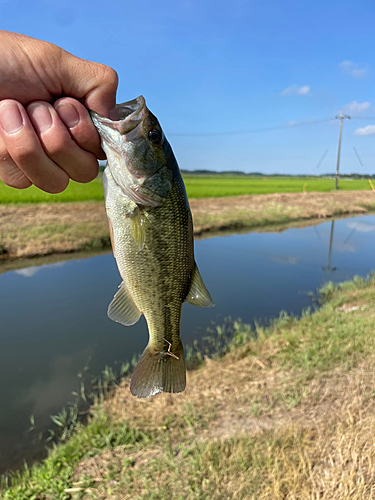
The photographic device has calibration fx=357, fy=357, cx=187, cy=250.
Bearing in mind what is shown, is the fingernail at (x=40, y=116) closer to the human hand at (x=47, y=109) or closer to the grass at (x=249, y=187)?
the human hand at (x=47, y=109)

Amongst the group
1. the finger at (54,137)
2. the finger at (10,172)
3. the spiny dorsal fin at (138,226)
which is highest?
the finger at (54,137)

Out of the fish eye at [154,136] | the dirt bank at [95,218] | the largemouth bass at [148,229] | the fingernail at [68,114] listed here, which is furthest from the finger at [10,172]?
the dirt bank at [95,218]

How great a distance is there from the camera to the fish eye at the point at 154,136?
1808 mm

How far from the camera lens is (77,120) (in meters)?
1.72

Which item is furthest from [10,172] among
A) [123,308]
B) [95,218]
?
[95,218]

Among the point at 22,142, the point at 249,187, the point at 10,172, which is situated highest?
the point at 249,187

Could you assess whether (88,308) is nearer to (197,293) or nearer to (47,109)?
(197,293)

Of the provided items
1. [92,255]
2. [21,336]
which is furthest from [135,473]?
[92,255]

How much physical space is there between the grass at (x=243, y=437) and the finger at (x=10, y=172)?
352 cm

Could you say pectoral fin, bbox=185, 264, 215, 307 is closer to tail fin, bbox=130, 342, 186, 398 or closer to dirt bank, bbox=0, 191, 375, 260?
tail fin, bbox=130, 342, 186, 398

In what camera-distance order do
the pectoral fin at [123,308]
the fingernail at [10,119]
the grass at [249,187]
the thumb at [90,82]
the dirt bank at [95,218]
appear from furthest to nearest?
the grass at [249,187] → the dirt bank at [95,218] → the pectoral fin at [123,308] → the thumb at [90,82] → the fingernail at [10,119]

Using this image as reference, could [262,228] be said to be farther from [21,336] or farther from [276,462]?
[276,462]

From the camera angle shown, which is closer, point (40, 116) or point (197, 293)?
point (40, 116)

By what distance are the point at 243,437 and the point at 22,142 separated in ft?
13.7
